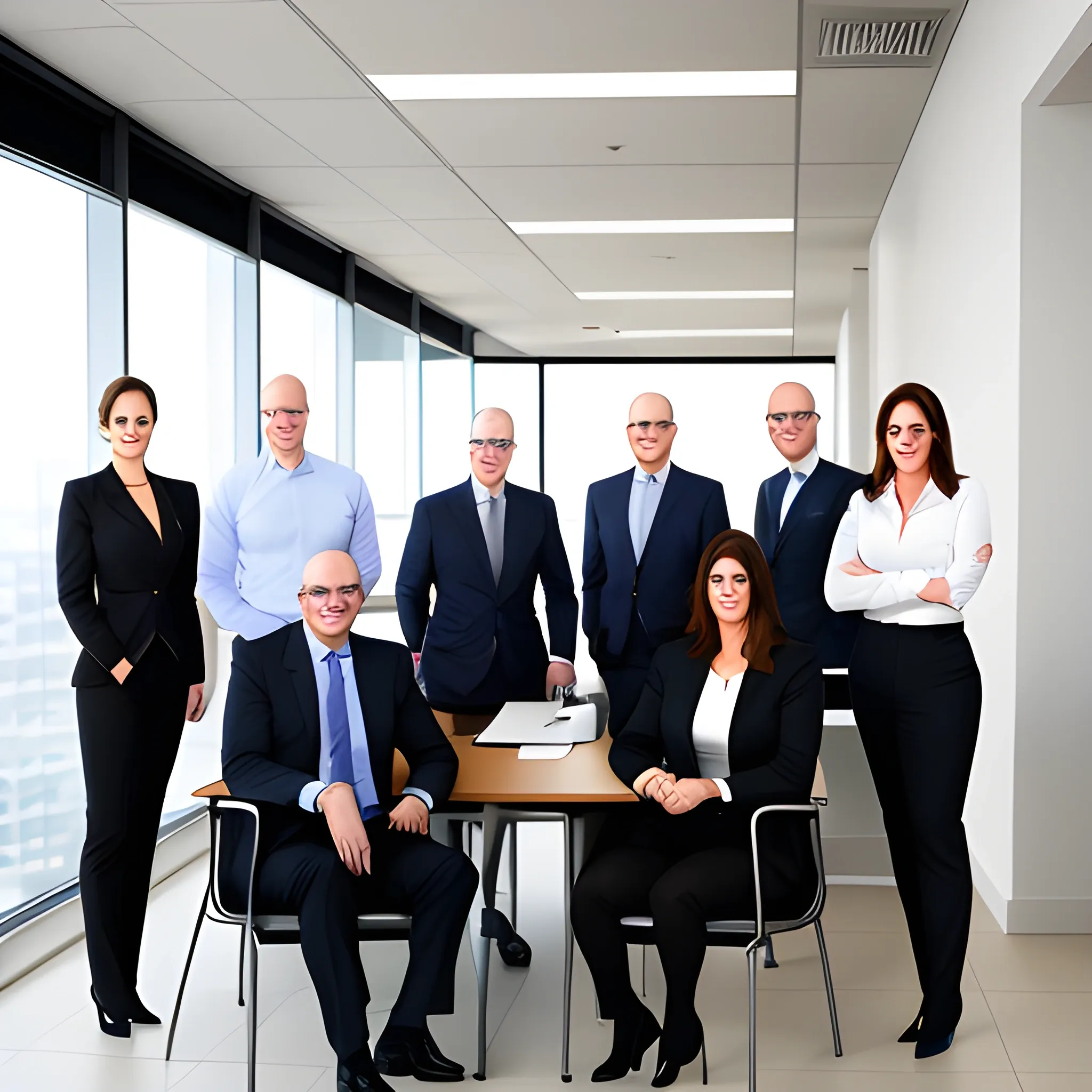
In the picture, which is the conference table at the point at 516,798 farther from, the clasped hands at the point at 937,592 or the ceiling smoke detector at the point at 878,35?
the ceiling smoke detector at the point at 878,35

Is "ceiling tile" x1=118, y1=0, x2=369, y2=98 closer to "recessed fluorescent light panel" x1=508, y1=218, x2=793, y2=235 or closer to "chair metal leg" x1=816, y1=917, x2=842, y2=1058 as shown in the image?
"recessed fluorescent light panel" x1=508, y1=218, x2=793, y2=235

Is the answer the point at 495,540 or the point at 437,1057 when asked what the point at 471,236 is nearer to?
the point at 495,540

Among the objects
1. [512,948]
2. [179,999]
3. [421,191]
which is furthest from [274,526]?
[421,191]

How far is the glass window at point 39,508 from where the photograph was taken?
436 centimetres

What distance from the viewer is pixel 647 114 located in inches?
211

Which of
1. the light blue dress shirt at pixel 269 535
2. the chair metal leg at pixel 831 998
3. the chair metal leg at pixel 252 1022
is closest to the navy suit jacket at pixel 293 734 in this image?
the chair metal leg at pixel 252 1022

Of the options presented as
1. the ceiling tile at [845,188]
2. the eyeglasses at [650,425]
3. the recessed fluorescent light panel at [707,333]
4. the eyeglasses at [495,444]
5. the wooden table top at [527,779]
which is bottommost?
the wooden table top at [527,779]

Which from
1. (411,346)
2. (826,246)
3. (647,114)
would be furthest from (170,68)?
(411,346)

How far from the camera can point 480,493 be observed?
13.6ft

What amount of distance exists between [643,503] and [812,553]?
1.89 feet

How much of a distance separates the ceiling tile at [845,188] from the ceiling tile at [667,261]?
75 centimetres

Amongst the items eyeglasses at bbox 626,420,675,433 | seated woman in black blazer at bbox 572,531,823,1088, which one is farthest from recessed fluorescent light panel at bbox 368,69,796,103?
seated woman in black blazer at bbox 572,531,823,1088

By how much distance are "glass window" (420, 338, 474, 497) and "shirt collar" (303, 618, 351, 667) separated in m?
8.34

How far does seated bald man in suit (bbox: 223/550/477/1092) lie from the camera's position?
2885 mm
